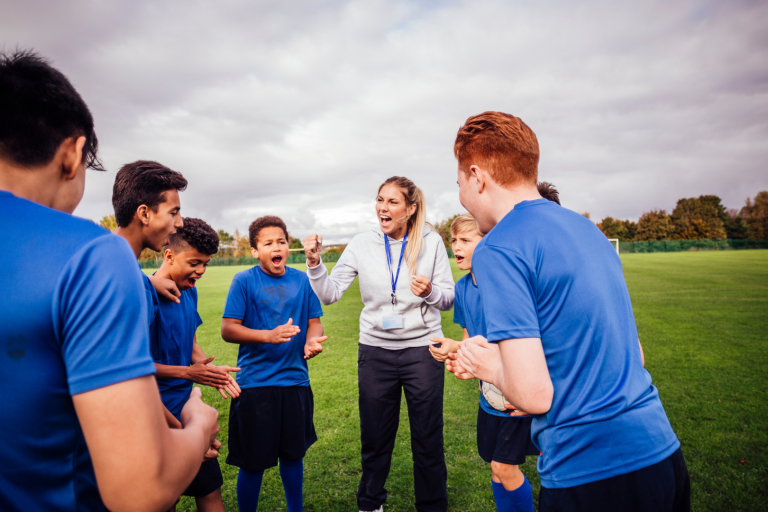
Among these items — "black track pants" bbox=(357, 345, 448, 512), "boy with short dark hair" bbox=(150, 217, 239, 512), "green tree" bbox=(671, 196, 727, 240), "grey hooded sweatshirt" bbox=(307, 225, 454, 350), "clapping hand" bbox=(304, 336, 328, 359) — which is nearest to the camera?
"boy with short dark hair" bbox=(150, 217, 239, 512)

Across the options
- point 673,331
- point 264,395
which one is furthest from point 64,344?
point 673,331

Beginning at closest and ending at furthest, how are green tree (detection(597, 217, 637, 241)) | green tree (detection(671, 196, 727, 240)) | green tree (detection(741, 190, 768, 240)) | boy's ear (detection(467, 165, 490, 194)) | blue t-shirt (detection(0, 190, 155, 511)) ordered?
1. blue t-shirt (detection(0, 190, 155, 511))
2. boy's ear (detection(467, 165, 490, 194))
3. green tree (detection(741, 190, 768, 240))
4. green tree (detection(671, 196, 727, 240))
5. green tree (detection(597, 217, 637, 241))

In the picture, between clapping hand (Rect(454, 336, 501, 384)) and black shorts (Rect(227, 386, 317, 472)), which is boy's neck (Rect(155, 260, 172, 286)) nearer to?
black shorts (Rect(227, 386, 317, 472))

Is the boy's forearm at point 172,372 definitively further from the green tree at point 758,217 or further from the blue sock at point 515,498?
the green tree at point 758,217

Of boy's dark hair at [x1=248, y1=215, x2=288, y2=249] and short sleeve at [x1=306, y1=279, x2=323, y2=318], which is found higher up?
boy's dark hair at [x1=248, y1=215, x2=288, y2=249]

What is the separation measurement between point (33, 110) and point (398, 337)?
112 inches

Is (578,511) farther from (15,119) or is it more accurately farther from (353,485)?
(353,485)

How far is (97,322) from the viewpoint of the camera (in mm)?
909

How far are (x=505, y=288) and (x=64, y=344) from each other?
1.28 m

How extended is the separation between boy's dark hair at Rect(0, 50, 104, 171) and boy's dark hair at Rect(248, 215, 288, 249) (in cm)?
255

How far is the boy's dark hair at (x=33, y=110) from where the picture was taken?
Result: 3.39ft

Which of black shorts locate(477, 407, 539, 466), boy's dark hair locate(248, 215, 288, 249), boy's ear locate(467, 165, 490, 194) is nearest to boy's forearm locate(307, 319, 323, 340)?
boy's dark hair locate(248, 215, 288, 249)

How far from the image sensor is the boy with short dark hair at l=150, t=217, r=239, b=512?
8.28 ft

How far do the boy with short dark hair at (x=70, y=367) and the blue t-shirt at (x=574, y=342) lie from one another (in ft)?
3.60
